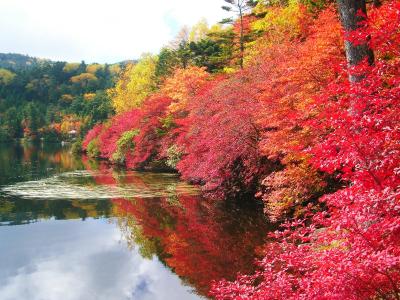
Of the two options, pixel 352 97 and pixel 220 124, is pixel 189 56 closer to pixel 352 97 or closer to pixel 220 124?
pixel 220 124

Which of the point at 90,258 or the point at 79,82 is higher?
the point at 79,82

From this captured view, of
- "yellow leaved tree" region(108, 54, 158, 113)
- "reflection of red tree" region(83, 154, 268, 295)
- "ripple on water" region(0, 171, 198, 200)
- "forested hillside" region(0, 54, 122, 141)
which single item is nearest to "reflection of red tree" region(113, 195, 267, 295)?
"reflection of red tree" region(83, 154, 268, 295)

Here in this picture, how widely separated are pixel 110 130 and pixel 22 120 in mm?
71468

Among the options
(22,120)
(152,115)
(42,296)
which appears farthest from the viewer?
(22,120)

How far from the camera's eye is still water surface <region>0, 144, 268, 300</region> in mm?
11180

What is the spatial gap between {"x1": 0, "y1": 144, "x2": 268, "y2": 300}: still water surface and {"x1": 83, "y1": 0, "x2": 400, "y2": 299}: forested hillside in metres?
1.36

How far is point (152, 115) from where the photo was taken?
34.2 metres

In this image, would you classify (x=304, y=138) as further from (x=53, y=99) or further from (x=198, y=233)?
(x=53, y=99)

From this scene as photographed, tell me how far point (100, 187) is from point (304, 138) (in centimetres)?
1866

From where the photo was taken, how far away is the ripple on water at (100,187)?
24344mm

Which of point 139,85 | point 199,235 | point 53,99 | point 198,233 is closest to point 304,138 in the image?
point 199,235

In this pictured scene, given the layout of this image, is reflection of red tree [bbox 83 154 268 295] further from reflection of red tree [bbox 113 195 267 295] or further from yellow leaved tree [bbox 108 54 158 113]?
yellow leaved tree [bbox 108 54 158 113]

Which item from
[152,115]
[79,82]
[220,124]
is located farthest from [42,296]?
[79,82]

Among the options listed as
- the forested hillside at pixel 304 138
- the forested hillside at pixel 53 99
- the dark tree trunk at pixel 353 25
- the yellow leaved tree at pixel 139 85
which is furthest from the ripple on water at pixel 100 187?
the forested hillside at pixel 53 99
